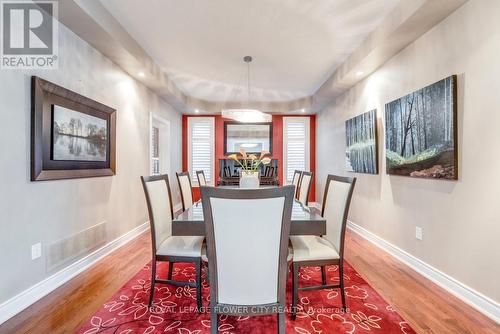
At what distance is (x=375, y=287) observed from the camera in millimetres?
2363

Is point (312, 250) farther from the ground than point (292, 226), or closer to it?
closer to it

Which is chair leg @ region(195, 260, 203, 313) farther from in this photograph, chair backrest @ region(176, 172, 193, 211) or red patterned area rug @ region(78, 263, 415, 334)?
chair backrest @ region(176, 172, 193, 211)

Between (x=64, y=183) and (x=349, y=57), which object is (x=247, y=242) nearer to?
(x=64, y=183)

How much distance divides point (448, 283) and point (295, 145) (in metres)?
4.61

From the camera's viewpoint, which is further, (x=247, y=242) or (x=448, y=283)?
(x=448, y=283)

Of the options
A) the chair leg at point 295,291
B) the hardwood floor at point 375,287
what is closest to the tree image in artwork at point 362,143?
the hardwood floor at point 375,287

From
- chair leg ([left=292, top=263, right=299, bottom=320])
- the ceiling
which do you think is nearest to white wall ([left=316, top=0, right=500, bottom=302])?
the ceiling

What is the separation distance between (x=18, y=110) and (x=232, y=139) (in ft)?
15.7

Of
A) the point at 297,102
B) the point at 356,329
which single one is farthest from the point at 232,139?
the point at 356,329

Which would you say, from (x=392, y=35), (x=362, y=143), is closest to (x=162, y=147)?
(x=362, y=143)

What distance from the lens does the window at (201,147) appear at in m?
6.58

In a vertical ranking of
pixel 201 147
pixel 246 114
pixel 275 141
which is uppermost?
pixel 246 114

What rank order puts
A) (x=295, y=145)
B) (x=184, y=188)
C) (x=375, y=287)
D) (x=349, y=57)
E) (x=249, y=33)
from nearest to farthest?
(x=375, y=287) → (x=249, y=33) → (x=184, y=188) → (x=349, y=57) → (x=295, y=145)

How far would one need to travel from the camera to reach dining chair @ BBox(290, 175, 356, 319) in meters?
1.91
